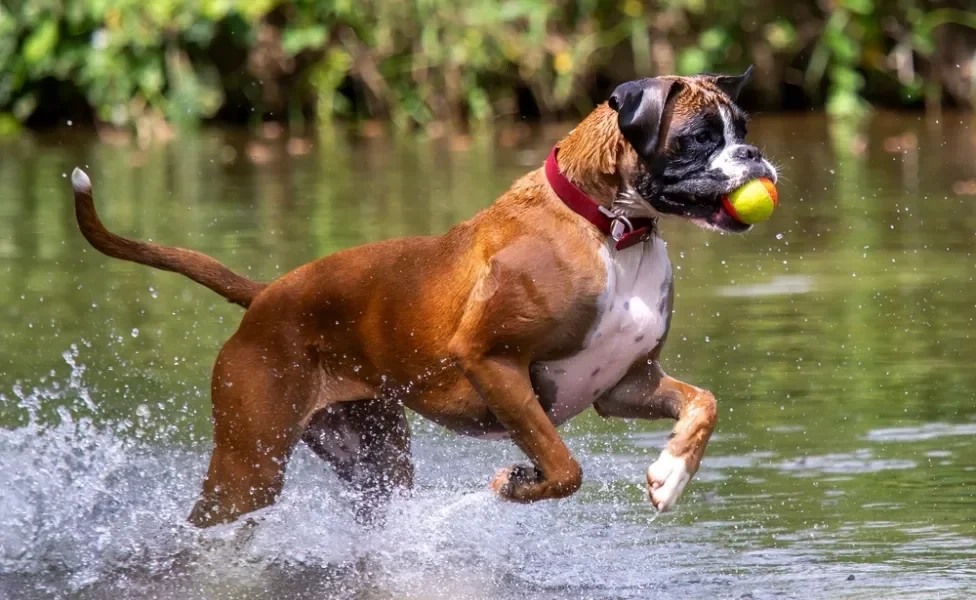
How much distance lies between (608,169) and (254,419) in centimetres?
133

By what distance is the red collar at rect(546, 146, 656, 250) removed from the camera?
16.2ft

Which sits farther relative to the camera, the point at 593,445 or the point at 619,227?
the point at 593,445

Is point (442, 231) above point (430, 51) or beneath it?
above

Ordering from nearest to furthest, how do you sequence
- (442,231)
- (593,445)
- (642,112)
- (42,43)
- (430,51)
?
(642,112)
(593,445)
(442,231)
(430,51)
(42,43)

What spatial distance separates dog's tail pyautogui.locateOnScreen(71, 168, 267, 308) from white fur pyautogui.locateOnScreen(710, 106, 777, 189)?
1623mm

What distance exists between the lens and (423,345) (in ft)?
17.3

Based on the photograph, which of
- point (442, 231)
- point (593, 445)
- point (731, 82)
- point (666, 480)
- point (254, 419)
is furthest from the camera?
point (442, 231)

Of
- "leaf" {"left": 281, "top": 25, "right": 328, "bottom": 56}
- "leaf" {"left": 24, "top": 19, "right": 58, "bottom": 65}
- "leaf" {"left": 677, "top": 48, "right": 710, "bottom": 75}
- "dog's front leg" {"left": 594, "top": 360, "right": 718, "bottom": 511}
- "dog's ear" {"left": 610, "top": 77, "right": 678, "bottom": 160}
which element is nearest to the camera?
"dog's ear" {"left": 610, "top": 77, "right": 678, "bottom": 160}

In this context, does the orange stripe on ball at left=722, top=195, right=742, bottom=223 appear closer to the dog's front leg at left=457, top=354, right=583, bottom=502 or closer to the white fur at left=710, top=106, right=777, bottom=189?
the white fur at left=710, top=106, right=777, bottom=189

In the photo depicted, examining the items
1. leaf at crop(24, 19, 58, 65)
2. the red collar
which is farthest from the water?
leaf at crop(24, 19, 58, 65)

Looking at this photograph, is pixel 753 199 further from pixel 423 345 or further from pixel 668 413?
pixel 423 345

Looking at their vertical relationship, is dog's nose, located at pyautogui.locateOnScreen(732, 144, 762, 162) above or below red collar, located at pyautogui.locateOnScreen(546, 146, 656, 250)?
above

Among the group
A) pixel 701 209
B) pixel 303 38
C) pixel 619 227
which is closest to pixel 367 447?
pixel 619 227

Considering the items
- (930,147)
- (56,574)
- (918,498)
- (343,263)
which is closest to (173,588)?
(56,574)
